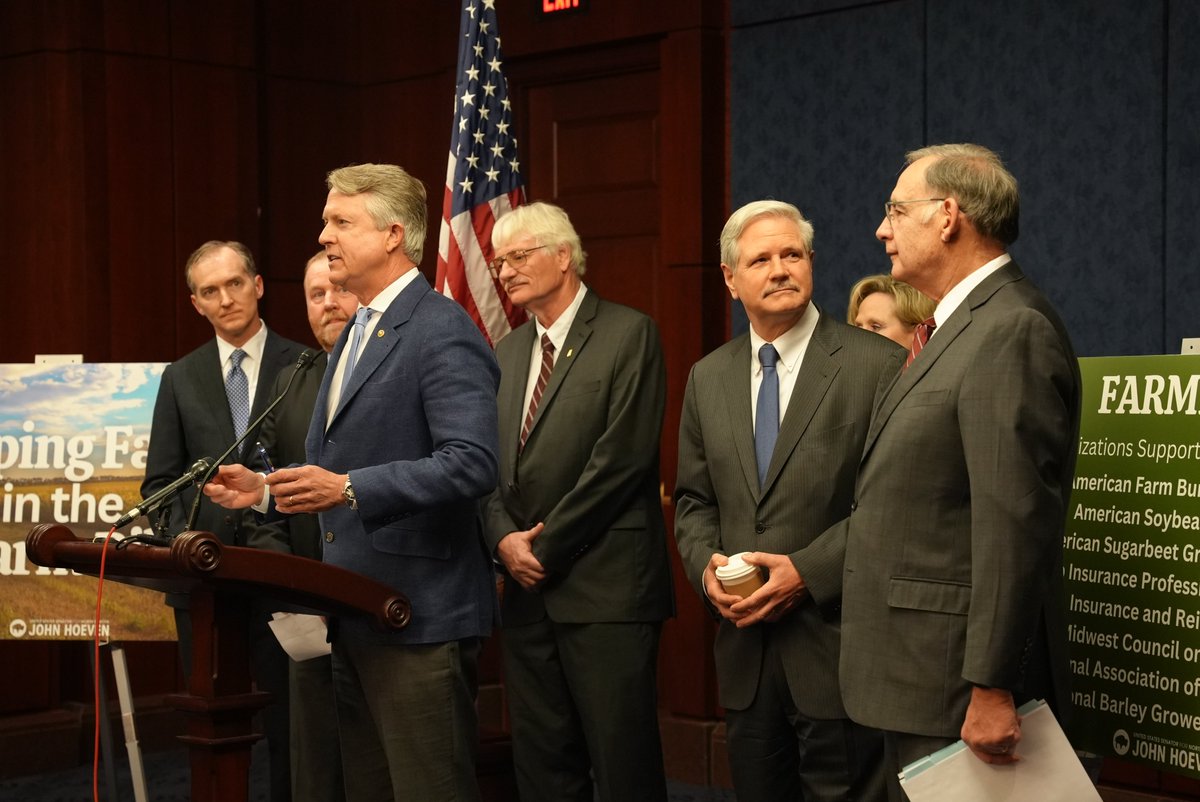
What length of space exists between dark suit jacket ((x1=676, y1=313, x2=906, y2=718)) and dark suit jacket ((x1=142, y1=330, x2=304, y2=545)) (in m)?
1.48

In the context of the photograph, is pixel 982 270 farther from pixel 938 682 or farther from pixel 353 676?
pixel 353 676

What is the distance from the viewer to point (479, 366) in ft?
9.09

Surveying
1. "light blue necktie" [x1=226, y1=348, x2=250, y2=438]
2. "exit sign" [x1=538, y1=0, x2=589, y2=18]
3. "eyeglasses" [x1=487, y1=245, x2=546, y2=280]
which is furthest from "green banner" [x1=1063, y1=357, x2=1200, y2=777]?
"exit sign" [x1=538, y1=0, x2=589, y2=18]

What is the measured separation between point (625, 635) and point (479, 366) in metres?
1.09

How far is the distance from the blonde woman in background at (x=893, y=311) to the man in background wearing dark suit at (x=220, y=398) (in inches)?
64.3

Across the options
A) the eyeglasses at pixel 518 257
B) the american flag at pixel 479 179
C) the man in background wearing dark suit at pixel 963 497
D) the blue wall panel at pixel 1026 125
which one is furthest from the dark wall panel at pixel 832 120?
the man in background wearing dark suit at pixel 963 497

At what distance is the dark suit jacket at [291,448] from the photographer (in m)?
3.88

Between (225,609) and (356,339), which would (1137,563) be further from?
(225,609)

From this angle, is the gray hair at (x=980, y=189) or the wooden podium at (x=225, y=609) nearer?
the wooden podium at (x=225, y=609)

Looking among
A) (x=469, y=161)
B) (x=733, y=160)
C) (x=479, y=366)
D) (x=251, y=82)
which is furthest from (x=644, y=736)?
(x=251, y=82)

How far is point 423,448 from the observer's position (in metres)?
2.78

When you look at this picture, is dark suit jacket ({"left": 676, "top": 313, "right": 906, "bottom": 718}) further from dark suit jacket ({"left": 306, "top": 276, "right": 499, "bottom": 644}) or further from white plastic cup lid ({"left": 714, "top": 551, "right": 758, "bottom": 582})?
dark suit jacket ({"left": 306, "top": 276, "right": 499, "bottom": 644})

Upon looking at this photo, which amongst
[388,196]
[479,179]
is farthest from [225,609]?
[479,179]

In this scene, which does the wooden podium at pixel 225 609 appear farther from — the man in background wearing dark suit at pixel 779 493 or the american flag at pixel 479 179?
the american flag at pixel 479 179
